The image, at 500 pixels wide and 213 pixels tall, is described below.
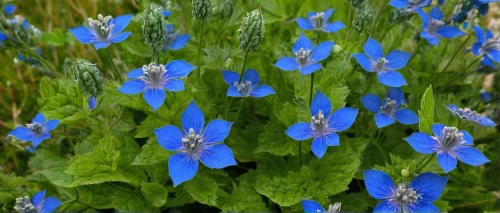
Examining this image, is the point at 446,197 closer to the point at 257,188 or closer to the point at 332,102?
the point at 332,102

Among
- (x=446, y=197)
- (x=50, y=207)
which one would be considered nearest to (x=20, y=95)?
(x=50, y=207)

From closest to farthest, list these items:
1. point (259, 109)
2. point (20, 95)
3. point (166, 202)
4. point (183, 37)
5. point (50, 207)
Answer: point (50, 207)
point (166, 202)
point (183, 37)
point (259, 109)
point (20, 95)

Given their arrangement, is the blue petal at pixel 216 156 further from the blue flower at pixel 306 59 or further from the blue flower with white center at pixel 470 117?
the blue flower with white center at pixel 470 117

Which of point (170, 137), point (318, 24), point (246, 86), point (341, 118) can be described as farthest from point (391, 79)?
point (170, 137)

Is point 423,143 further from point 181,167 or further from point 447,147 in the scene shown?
point 181,167

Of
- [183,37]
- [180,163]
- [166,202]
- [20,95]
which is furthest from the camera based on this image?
[20,95]

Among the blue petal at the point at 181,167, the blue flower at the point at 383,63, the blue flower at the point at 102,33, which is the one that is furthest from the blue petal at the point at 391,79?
the blue flower at the point at 102,33
